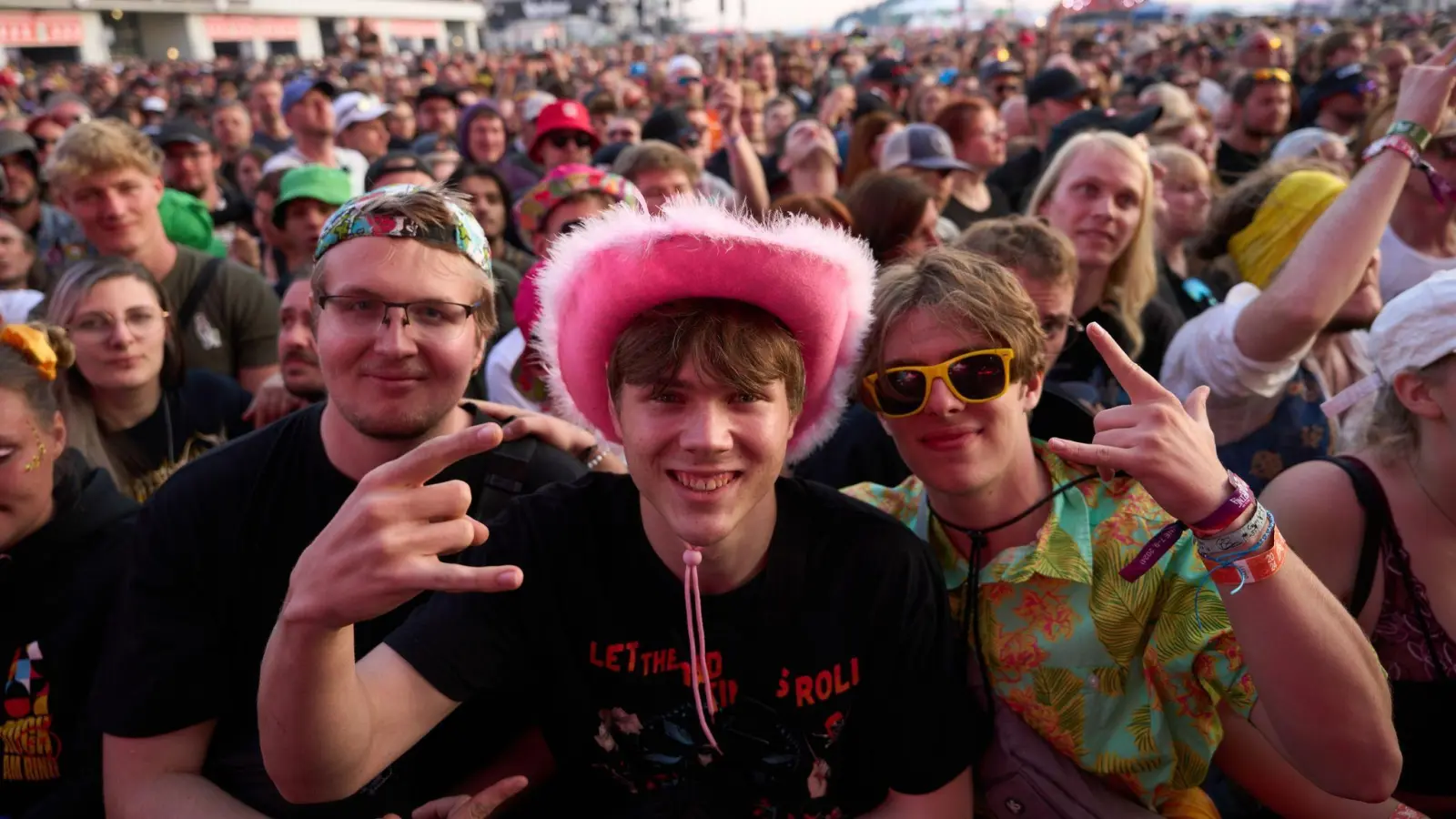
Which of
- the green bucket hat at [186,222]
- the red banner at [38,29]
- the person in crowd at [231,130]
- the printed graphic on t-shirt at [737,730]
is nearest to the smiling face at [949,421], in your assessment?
the printed graphic on t-shirt at [737,730]

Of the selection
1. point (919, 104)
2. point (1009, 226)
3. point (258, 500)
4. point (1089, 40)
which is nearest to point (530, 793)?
point (258, 500)

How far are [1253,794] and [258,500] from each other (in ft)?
7.78

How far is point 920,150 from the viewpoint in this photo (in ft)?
18.1

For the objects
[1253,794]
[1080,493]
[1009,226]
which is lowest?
[1253,794]

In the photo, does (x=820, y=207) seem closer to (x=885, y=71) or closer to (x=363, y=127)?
(x=363, y=127)

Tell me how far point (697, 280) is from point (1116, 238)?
2.55 meters

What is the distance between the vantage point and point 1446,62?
289cm

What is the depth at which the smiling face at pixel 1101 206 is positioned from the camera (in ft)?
11.9

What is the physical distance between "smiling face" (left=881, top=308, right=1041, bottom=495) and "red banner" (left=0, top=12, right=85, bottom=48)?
4319 cm

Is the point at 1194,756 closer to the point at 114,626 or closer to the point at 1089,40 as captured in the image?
the point at 114,626

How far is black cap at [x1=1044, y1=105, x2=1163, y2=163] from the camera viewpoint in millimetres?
4625

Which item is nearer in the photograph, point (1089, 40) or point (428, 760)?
point (428, 760)

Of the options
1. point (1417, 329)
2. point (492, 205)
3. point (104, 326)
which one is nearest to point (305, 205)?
point (492, 205)

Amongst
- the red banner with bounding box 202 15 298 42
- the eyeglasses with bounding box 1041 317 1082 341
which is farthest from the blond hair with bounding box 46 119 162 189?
the red banner with bounding box 202 15 298 42
